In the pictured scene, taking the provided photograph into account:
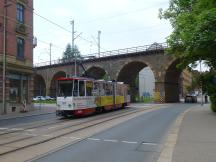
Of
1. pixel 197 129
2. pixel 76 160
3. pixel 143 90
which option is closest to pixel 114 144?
pixel 76 160

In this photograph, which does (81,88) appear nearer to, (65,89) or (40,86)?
(65,89)

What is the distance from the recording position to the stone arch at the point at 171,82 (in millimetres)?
66875

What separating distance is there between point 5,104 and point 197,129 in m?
20.8

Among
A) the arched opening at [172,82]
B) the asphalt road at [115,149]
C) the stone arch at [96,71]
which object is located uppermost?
the stone arch at [96,71]

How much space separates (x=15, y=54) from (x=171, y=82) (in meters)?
37.7

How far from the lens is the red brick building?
3594cm

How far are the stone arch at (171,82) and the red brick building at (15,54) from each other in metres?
30.8

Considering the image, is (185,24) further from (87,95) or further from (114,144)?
(114,144)

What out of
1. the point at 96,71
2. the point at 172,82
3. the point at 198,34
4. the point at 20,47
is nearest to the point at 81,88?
the point at 198,34

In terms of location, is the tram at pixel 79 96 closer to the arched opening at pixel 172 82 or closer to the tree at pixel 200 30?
the tree at pixel 200 30

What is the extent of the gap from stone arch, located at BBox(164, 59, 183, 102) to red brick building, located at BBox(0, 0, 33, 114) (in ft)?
101

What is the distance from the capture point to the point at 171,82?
7038 centimetres

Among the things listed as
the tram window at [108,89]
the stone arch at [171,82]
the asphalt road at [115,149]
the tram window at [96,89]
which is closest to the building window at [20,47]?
the tram window at [108,89]

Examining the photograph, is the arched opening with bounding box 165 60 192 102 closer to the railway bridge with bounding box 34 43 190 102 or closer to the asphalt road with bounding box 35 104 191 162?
the railway bridge with bounding box 34 43 190 102
